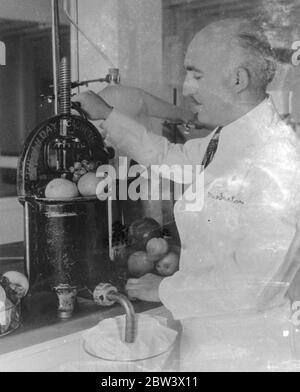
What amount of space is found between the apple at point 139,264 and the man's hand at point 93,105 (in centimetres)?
39

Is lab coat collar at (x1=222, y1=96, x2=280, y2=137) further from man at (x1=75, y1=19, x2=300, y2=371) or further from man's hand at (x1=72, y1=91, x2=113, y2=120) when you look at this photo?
man's hand at (x1=72, y1=91, x2=113, y2=120)

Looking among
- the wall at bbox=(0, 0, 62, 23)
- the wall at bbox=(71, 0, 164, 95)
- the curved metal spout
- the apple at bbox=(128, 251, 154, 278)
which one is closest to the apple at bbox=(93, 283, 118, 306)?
the curved metal spout

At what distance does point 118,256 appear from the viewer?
53.9 inches

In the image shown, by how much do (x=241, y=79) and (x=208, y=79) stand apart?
A: 0.27 ft

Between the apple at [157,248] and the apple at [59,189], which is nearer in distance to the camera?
the apple at [59,189]

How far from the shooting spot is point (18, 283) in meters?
1.18

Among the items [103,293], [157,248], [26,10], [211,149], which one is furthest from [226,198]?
[26,10]

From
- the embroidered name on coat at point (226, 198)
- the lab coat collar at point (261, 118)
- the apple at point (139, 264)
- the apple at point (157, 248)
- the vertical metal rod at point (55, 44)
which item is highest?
the vertical metal rod at point (55, 44)

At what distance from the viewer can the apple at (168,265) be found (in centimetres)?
137

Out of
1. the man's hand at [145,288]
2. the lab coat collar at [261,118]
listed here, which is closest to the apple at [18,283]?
the man's hand at [145,288]

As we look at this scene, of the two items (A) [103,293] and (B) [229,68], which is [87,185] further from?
(B) [229,68]

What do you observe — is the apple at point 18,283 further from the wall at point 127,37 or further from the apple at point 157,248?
the wall at point 127,37

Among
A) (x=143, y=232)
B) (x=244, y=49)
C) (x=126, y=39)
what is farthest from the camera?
(x=143, y=232)
